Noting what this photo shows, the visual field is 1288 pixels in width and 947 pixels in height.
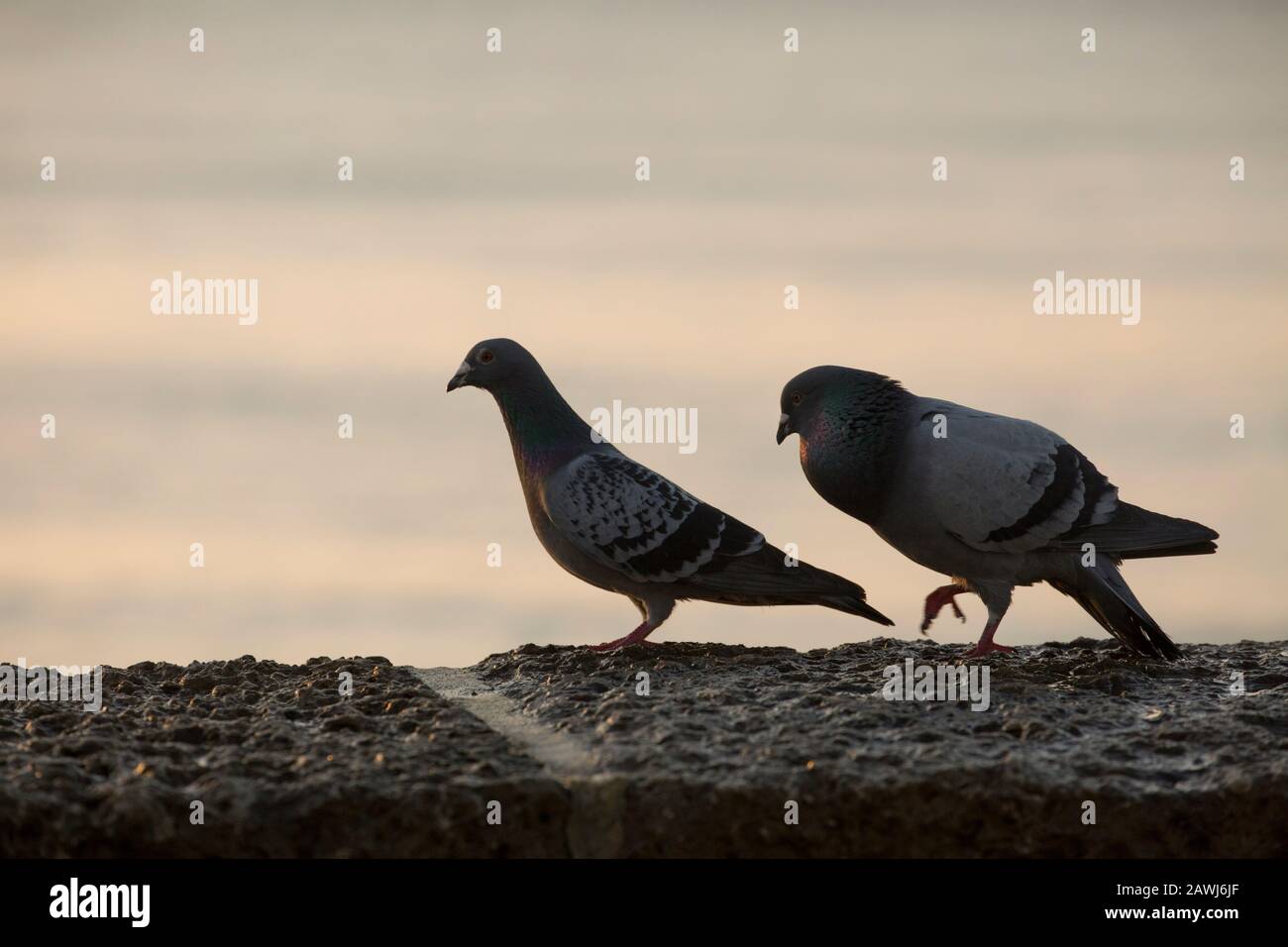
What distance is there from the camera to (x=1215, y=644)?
8562 mm

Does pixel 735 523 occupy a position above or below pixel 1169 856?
above

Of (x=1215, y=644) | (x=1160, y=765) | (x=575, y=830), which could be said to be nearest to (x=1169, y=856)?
(x=1160, y=765)

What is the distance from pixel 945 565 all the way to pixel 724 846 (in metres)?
3.47

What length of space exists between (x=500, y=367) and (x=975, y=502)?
2.85 meters

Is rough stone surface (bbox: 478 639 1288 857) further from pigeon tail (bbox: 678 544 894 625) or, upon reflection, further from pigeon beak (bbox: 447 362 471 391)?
pigeon beak (bbox: 447 362 471 391)

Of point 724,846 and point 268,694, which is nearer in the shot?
point 724,846

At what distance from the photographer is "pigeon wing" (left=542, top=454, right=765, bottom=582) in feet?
27.3

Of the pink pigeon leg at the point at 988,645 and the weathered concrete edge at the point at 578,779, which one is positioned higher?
the pink pigeon leg at the point at 988,645

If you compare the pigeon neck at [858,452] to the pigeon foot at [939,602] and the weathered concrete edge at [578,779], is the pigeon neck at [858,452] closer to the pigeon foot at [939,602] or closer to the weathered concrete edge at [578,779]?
the pigeon foot at [939,602]

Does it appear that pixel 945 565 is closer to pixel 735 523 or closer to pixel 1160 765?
pixel 735 523

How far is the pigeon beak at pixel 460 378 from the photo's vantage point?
8.87 m

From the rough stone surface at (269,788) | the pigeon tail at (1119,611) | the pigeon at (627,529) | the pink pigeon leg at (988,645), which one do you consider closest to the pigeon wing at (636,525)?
the pigeon at (627,529)

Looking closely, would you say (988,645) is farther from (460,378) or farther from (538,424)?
(460,378)

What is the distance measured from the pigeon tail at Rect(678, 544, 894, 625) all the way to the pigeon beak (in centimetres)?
183
